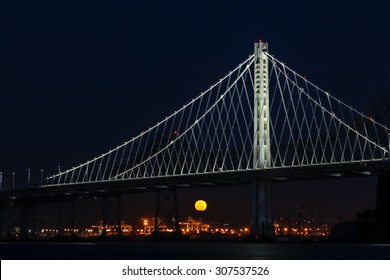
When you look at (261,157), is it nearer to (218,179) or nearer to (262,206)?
(262,206)

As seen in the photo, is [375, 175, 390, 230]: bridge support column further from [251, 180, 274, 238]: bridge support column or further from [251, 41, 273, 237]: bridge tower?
[251, 180, 274, 238]: bridge support column

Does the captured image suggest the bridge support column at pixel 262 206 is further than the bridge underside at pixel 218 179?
Yes

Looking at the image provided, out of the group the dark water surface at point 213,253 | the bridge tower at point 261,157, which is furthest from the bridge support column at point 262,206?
the dark water surface at point 213,253

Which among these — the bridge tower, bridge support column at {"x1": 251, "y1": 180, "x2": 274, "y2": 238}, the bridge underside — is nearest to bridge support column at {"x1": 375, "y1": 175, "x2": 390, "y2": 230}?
the bridge underside

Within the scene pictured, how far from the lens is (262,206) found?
229 ft

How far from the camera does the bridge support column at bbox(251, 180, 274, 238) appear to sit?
229 feet

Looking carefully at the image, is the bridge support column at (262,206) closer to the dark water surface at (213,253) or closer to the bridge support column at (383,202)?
the dark water surface at (213,253)

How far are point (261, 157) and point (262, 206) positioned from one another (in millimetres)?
3230

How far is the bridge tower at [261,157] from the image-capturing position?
69.8 meters

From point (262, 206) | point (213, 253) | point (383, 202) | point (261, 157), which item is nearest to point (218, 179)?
point (261, 157)

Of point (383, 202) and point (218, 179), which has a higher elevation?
point (218, 179)
